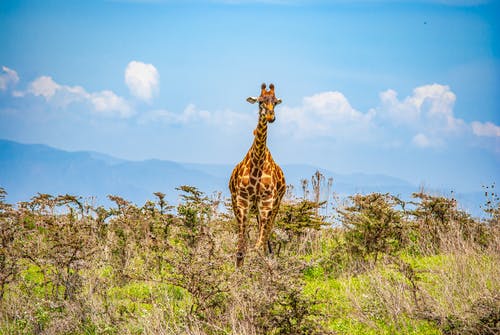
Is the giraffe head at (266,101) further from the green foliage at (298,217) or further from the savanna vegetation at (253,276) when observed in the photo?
the green foliage at (298,217)

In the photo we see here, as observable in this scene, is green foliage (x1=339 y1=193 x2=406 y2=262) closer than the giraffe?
No

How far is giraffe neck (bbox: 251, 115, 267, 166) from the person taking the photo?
1232 centimetres

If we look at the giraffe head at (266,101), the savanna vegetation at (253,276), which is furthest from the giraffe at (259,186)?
the savanna vegetation at (253,276)

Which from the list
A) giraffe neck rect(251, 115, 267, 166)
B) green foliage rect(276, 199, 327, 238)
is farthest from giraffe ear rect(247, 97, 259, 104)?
green foliage rect(276, 199, 327, 238)

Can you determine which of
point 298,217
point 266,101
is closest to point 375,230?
point 298,217

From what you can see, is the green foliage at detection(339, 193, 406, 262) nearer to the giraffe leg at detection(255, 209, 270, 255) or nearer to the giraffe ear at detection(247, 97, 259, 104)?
the giraffe leg at detection(255, 209, 270, 255)

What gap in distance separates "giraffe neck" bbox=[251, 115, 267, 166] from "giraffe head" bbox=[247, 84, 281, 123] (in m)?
0.36

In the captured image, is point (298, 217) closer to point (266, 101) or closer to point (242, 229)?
point (242, 229)

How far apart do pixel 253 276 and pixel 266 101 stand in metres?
4.18

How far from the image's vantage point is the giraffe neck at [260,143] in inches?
485

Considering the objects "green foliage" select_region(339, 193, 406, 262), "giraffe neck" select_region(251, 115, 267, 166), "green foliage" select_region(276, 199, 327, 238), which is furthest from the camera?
"green foliage" select_region(276, 199, 327, 238)

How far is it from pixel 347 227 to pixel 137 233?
5.34 m

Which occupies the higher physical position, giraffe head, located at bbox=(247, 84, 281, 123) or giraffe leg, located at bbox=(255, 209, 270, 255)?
giraffe head, located at bbox=(247, 84, 281, 123)

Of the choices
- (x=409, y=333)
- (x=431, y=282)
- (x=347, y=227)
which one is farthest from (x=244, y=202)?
(x=409, y=333)
